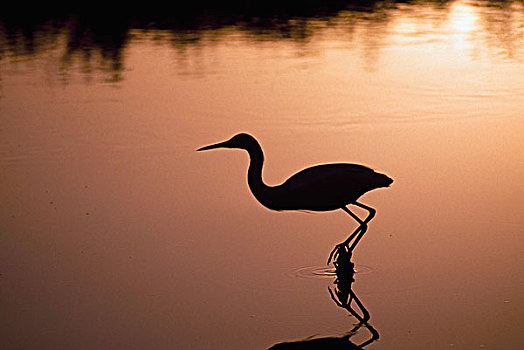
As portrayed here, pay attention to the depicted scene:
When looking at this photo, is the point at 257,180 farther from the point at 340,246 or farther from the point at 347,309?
the point at 347,309

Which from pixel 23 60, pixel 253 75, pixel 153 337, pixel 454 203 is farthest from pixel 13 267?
pixel 23 60

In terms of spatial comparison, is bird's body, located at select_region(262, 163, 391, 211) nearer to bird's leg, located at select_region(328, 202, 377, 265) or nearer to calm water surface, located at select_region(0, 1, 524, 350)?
bird's leg, located at select_region(328, 202, 377, 265)

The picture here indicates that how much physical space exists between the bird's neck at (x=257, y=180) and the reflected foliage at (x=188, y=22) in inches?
263

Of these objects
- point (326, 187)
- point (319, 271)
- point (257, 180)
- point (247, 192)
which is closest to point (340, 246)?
point (319, 271)

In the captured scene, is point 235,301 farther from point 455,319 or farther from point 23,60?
point 23,60

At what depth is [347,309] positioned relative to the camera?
611 cm

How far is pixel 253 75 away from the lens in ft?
42.8

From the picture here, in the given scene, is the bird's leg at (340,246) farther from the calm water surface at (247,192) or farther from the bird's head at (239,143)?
the bird's head at (239,143)

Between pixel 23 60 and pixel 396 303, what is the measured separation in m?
9.58

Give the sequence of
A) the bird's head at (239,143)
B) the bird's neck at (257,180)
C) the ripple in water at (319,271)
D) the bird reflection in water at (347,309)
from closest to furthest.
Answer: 1. the bird reflection in water at (347,309)
2. the ripple in water at (319,271)
3. the bird's neck at (257,180)
4. the bird's head at (239,143)

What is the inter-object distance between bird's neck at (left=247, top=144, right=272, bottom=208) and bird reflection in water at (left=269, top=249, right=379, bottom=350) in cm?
60

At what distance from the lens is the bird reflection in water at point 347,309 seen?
558cm

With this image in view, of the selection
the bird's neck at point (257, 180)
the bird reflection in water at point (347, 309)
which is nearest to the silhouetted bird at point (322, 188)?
the bird's neck at point (257, 180)

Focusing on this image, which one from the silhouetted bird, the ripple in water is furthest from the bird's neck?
the ripple in water
